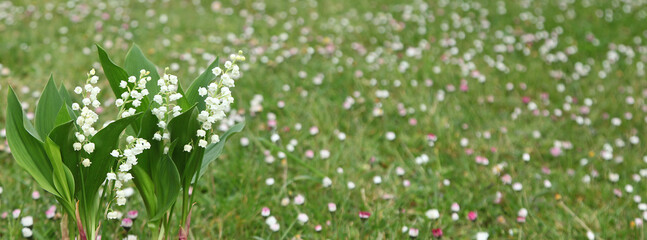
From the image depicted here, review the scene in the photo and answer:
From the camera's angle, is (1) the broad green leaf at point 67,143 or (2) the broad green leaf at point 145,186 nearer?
(1) the broad green leaf at point 67,143

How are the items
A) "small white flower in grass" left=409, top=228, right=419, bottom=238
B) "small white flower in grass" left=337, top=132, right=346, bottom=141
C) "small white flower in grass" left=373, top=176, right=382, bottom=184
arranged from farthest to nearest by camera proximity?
"small white flower in grass" left=337, top=132, right=346, bottom=141 < "small white flower in grass" left=373, top=176, right=382, bottom=184 < "small white flower in grass" left=409, top=228, right=419, bottom=238

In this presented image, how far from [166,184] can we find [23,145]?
0.43 metres

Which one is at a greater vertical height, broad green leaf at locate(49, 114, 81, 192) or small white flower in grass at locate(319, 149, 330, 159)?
broad green leaf at locate(49, 114, 81, 192)

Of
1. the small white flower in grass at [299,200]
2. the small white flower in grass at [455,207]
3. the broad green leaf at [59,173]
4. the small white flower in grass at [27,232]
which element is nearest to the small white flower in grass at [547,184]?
the small white flower in grass at [455,207]

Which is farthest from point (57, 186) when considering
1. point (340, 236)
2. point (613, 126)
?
point (613, 126)

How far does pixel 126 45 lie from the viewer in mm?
4613

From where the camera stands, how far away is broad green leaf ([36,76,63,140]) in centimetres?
154

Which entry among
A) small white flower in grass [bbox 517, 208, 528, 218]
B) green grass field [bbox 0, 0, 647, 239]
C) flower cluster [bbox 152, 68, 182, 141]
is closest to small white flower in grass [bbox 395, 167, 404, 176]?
green grass field [bbox 0, 0, 647, 239]

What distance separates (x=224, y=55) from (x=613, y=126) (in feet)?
11.0

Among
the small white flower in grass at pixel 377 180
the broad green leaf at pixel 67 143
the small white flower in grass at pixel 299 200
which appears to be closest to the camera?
the broad green leaf at pixel 67 143

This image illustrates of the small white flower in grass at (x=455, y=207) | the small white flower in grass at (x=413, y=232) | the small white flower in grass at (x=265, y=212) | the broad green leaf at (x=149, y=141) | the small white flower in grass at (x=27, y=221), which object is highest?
the broad green leaf at (x=149, y=141)

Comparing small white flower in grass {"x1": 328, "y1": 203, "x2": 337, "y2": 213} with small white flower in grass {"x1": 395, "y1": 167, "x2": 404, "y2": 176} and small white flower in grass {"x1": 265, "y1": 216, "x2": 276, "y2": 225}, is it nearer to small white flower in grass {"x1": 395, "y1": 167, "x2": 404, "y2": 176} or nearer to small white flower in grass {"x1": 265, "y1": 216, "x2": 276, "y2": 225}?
small white flower in grass {"x1": 265, "y1": 216, "x2": 276, "y2": 225}

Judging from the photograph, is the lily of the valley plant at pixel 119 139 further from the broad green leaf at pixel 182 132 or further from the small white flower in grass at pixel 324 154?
the small white flower in grass at pixel 324 154

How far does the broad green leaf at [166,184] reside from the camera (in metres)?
1.55
